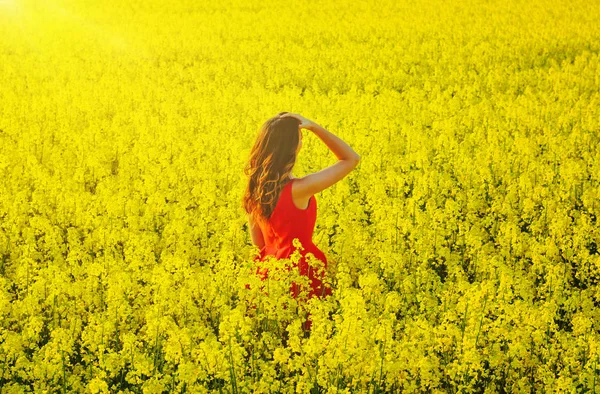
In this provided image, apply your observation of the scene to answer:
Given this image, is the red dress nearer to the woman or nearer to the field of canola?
the woman

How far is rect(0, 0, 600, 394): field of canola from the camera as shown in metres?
3.56

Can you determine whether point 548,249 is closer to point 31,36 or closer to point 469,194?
point 469,194

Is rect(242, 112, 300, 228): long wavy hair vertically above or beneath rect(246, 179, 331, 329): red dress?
above

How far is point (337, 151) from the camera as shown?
4863mm

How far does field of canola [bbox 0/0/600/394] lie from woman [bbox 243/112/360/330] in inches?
9.3

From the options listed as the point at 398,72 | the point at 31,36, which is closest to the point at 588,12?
the point at 398,72

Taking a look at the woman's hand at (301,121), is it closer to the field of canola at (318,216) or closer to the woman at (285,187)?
the woman at (285,187)

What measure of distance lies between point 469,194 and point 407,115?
3.62m

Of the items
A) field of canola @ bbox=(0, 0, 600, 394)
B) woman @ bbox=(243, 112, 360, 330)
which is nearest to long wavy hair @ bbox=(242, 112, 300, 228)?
woman @ bbox=(243, 112, 360, 330)

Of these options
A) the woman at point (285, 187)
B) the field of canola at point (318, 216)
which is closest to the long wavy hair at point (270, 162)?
the woman at point (285, 187)

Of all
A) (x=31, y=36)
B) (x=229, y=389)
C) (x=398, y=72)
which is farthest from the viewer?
(x=31, y=36)

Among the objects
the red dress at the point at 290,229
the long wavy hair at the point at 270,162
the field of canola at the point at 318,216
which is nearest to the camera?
the field of canola at the point at 318,216

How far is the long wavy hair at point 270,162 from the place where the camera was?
4.44 m

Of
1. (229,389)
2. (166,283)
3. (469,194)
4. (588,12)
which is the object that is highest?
(588,12)
